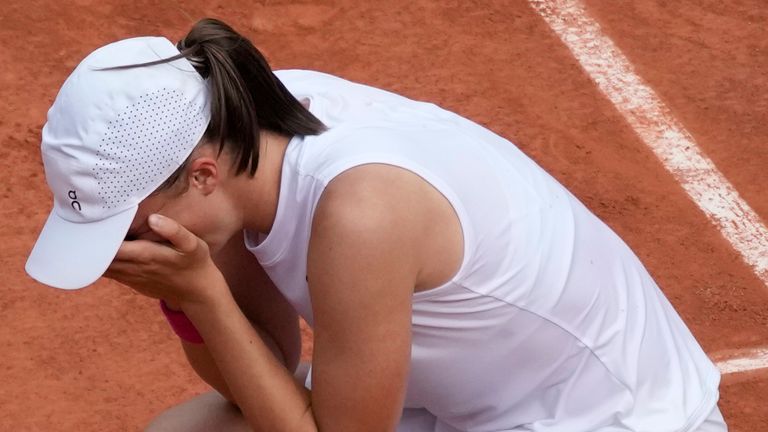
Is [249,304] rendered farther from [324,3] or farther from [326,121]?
[324,3]

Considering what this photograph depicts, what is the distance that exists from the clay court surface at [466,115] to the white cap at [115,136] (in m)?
1.89

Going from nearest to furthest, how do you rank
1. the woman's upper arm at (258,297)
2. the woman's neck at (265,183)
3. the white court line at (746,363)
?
Result: the woman's neck at (265,183)
the woman's upper arm at (258,297)
the white court line at (746,363)

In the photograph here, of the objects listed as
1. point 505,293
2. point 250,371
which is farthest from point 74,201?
→ point 505,293

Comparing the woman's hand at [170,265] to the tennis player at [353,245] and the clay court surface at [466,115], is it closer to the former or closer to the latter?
the tennis player at [353,245]

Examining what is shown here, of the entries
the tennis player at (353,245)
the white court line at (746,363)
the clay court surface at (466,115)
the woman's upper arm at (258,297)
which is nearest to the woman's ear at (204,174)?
the tennis player at (353,245)

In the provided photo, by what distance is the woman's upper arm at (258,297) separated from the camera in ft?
12.3

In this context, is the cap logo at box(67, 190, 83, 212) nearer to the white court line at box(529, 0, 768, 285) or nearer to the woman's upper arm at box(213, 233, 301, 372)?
the woman's upper arm at box(213, 233, 301, 372)

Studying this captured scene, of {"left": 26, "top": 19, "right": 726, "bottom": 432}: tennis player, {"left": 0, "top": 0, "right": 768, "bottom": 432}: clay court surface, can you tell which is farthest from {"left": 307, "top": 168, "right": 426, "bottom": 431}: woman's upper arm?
{"left": 0, "top": 0, "right": 768, "bottom": 432}: clay court surface

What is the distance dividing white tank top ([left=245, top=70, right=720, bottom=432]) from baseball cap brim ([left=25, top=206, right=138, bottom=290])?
369 millimetres

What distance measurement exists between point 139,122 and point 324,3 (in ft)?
13.7

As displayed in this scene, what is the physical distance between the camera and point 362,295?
301 cm

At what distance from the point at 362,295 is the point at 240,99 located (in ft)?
1.71

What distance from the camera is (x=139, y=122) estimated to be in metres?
3.06

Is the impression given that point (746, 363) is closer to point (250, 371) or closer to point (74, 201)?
point (250, 371)
